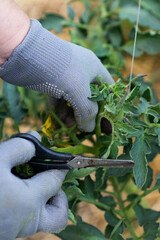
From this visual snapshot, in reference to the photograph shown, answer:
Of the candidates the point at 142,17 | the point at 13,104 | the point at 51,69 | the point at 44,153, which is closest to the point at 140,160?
the point at 44,153

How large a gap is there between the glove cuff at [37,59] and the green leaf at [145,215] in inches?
26.2

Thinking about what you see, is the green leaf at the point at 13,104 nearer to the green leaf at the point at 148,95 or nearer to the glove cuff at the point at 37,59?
the glove cuff at the point at 37,59

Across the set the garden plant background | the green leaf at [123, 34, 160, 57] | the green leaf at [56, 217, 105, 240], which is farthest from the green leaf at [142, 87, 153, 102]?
the green leaf at [123, 34, 160, 57]

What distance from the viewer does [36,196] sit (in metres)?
0.95

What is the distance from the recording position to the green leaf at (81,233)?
50.1 inches

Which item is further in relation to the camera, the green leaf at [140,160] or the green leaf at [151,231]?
the green leaf at [151,231]

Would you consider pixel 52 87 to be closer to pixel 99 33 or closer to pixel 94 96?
pixel 94 96

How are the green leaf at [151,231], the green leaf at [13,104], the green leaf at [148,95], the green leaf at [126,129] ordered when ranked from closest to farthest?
the green leaf at [126,129] → the green leaf at [148,95] → the green leaf at [151,231] → the green leaf at [13,104]

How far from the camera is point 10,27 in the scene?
107 centimetres

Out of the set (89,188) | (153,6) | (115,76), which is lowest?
(89,188)

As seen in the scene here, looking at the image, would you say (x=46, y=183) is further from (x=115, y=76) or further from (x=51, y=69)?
(x=115, y=76)

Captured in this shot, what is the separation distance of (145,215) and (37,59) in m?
0.78

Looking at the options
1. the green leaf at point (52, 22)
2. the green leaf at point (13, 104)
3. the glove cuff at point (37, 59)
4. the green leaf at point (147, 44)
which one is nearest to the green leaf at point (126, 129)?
the glove cuff at point (37, 59)

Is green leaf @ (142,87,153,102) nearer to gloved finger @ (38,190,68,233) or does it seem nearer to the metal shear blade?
the metal shear blade
